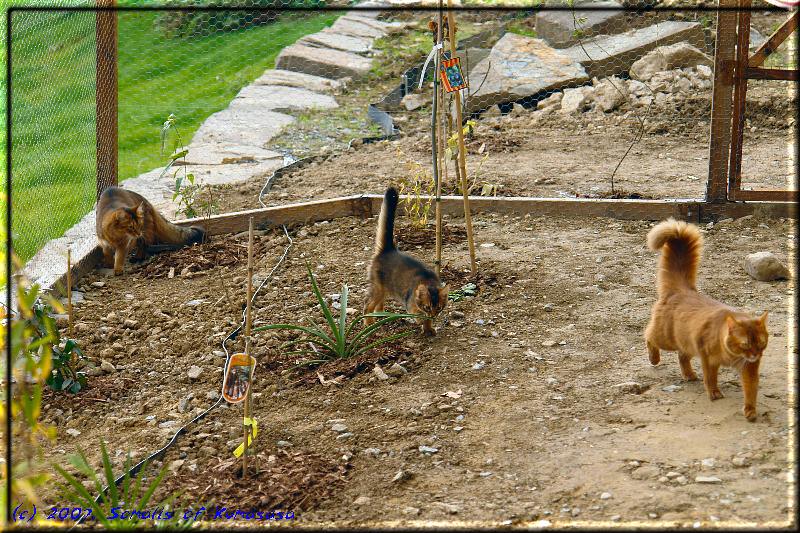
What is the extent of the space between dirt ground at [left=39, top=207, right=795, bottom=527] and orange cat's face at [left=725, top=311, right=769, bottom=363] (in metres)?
0.31

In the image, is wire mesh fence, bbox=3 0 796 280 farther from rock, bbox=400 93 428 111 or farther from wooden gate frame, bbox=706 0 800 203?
wooden gate frame, bbox=706 0 800 203

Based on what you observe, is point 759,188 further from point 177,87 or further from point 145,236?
point 177,87

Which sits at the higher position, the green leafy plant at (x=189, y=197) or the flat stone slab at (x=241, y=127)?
the flat stone slab at (x=241, y=127)

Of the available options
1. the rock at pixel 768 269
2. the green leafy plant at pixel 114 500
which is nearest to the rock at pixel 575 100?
the rock at pixel 768 269

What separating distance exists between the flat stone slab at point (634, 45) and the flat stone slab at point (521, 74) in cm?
23

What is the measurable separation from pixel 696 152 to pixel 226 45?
776cm

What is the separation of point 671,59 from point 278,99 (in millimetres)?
4768

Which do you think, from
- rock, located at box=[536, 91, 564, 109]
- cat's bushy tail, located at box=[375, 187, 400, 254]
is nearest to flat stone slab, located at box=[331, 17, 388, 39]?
rock, located at box=[536, 91, 564, 109]

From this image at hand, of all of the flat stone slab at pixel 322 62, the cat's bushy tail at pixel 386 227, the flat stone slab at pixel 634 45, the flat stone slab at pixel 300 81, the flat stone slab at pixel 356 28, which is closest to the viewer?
the cat's bushy tail at pixel 386 227

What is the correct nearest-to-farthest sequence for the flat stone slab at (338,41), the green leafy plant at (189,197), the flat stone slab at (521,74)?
1. the green leafy plant at (189,197)
2. the flat stone slab at (521,74)
3. the flat stone slab at (338,41)

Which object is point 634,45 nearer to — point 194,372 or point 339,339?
point 339,339

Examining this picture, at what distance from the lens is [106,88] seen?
6801mm

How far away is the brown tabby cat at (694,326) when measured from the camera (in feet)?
11.6

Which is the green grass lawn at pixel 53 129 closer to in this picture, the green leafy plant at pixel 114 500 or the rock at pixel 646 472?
the green leafy plant at pixel 114 500
